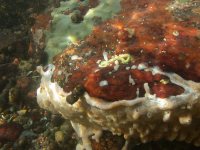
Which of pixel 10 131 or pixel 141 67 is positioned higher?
pixel 141 67

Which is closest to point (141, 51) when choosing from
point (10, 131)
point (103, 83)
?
point (103, 83)

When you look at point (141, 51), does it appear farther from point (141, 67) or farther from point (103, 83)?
point (103, 83)

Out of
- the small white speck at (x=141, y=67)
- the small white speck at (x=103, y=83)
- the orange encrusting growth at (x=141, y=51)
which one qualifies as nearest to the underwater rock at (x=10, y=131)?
the orange encrusting growth at (x=141, y=51)

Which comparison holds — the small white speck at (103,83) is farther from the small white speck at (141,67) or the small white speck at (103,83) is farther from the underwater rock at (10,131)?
the underwater rock at (10,131)

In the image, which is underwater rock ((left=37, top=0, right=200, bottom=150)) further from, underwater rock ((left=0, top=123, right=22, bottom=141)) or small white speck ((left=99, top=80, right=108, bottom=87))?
underwater rock ((left=0, top=123, right=22, bottom=141))

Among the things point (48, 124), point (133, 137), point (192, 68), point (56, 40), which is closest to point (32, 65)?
point (56, 40)

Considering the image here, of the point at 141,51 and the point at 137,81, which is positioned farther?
the point at 141,51

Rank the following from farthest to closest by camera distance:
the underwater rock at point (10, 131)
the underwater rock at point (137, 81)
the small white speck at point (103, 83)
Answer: the underwater rock at point (10, 131) < the small white speck at point (103, 83) < the underwater rock at point (137, 81)

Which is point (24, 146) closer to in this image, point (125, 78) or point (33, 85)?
point (33, 85)
